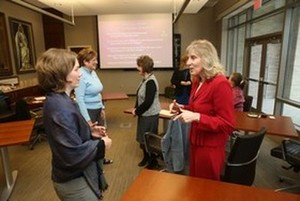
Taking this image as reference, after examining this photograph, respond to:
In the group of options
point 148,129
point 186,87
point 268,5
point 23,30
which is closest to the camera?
point 148,129

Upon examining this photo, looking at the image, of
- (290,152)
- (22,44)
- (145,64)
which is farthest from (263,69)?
(22,44)

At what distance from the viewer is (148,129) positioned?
9.64ft

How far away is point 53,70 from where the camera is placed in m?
1.20

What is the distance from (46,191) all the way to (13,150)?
1.64 meters

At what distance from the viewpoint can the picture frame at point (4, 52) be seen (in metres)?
5.66

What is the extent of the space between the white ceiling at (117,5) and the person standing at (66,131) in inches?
212

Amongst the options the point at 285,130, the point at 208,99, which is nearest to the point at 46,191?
the point at 208,99

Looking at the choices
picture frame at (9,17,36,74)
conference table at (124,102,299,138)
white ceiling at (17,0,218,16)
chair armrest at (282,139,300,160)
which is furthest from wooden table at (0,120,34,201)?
picture frame at (9,17,36,74)

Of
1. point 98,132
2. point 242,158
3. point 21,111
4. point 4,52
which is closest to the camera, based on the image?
point 98,132

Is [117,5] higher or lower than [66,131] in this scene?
higher

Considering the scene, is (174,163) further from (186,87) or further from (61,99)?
(186,87)

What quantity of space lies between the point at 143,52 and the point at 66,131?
277 inches

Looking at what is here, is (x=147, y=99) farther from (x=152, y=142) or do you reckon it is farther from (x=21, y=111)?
(x=21, y=111)

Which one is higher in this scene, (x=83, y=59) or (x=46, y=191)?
(x=83, y=59)
